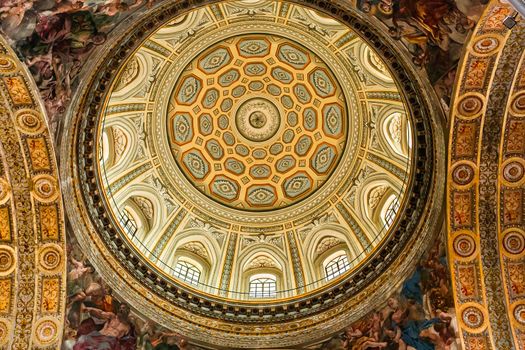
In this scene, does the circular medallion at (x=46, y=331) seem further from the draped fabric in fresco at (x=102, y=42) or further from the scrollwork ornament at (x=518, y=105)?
the scrollwork ornament at (x=518, y=105)

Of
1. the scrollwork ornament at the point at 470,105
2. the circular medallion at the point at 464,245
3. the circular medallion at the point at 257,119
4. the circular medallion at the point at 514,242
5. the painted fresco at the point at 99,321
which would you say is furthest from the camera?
the circular medallion at the point at 257,119

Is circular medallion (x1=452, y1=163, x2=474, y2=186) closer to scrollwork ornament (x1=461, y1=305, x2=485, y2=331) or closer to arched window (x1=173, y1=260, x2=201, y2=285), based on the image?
scrollwork ornament (x1=461, y1=305, x2=485, y2=331)

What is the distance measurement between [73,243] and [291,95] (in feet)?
43.6

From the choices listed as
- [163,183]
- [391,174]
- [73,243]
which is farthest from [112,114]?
[391,174]

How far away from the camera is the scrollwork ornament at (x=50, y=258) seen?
17.7 metres

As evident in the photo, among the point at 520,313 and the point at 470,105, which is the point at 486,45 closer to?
the point at 470,105

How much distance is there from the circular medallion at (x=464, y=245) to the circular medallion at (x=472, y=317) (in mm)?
1572

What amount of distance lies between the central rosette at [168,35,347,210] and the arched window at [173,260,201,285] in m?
4.28

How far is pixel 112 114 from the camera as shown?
22094 millimetres

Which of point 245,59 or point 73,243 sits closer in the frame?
point 73,243

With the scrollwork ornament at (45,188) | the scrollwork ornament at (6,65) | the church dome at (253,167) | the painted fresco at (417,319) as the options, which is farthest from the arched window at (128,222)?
the painted fresco at (417,319)

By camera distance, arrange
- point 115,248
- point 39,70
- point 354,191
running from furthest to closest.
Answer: point 354,191 → point 115,248 → point 39,70

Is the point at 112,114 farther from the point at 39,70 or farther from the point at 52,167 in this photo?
the point at 39,70

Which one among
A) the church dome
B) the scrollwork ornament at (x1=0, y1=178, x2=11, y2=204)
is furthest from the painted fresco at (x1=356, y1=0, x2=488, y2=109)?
the scrollwork ornament at (x1=0, y1=178, x2=11, y2=204)
